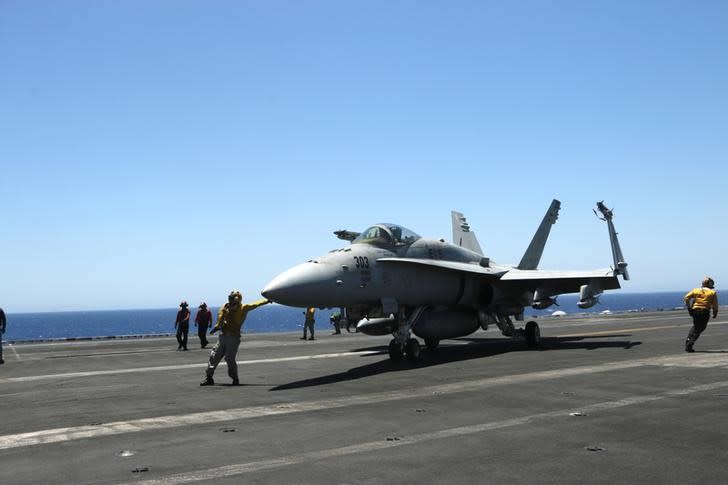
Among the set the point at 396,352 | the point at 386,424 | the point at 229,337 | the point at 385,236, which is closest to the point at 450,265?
the point at 385,236

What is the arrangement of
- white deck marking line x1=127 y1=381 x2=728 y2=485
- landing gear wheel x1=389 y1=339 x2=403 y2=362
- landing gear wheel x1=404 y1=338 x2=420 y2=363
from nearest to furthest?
white deck marking line x1=127 y1=381 x2=728 y2=485 → landing gear wheel x1=404 y1=338 x2=420 y2=363 → landing gear wheel x1=389 y1=339 x2=403 y2=362

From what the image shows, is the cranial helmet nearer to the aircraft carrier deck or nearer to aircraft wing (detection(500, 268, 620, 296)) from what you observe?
the aircraft carrier deck

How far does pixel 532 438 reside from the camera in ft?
26.4

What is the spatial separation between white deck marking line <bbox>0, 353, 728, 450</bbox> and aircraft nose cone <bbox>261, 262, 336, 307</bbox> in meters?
3.55

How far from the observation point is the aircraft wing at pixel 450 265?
18609 millimetres

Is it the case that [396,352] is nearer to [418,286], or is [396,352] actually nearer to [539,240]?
[418,286]

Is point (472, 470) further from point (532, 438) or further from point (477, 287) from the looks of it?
point (477, 287)

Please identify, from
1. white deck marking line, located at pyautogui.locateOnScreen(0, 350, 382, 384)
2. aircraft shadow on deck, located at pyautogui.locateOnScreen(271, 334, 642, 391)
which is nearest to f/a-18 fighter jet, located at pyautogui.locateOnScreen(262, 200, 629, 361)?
aircraft shadow on deck, located at pyautogui.locateOnScreen(271, 334, 642, 391)

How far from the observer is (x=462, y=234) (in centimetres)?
2838

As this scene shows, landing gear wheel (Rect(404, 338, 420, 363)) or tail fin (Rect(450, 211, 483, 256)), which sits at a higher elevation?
tail fin (Rect(450, 211, 483, 256))

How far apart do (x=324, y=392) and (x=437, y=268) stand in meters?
7.87

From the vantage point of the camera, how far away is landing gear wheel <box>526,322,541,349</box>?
2170 centimetres

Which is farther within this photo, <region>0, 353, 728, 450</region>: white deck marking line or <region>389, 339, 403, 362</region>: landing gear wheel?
<region>389, 339, 403, 362</region>: landing gear wheel

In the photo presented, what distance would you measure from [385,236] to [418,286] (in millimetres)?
1811
